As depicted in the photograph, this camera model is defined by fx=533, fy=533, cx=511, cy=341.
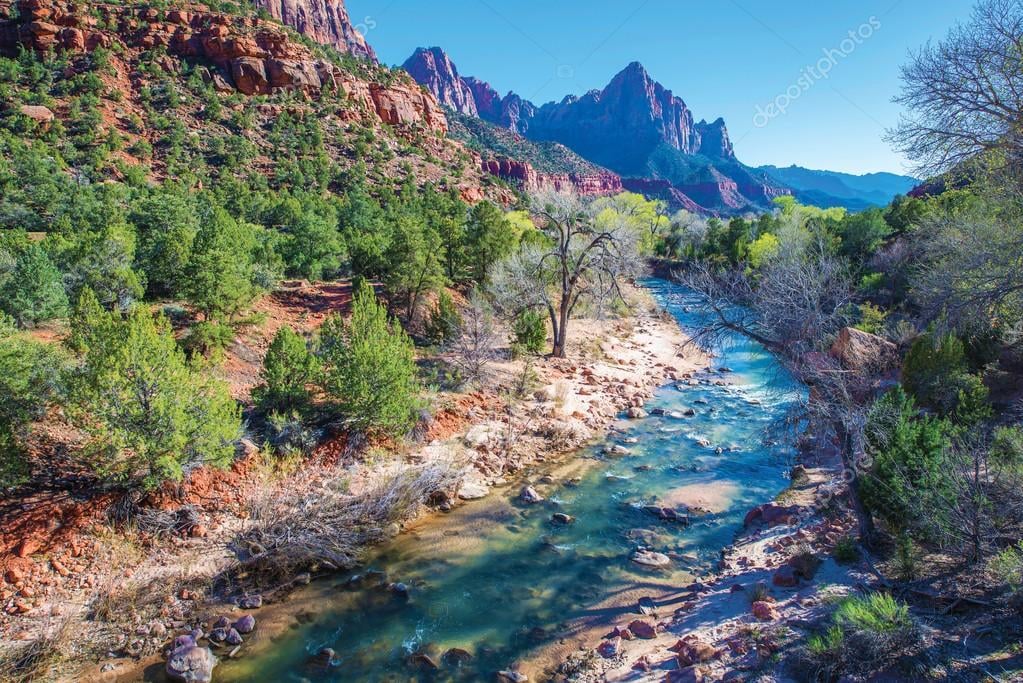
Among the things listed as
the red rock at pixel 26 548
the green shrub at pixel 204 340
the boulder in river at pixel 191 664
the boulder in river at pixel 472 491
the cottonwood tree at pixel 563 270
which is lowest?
the boulder in river at pixel 191 664

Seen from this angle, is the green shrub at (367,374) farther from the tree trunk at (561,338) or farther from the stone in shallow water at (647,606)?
the tree trunk at (561,338)

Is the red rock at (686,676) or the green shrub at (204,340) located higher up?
the green shrub at (204,340)

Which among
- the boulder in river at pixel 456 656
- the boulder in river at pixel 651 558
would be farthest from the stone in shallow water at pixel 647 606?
the boulder in river at pixel 456 656

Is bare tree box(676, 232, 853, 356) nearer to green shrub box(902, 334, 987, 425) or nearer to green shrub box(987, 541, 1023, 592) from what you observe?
green shrub box(987, 541, 1023, 592)

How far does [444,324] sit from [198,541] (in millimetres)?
10811

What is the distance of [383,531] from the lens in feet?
33.5

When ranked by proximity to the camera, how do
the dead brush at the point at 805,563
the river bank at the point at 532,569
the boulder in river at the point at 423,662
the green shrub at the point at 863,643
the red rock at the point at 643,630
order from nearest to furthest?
the green shrub at the point at 863,643, the boulder in river at the point at 423,662, the river bank at the point at 532,569, the red rock at the point at 643,630, the dead brush at the point at 805,563

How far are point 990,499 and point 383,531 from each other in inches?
376

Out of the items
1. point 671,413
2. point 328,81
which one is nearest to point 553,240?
point 671,413

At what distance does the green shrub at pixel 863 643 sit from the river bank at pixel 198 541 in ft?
17.4

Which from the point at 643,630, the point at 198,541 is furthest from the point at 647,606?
the point at 198,541

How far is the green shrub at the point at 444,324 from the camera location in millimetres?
18469

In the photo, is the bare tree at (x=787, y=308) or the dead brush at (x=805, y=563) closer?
the dead brush at (x=805, y=563)

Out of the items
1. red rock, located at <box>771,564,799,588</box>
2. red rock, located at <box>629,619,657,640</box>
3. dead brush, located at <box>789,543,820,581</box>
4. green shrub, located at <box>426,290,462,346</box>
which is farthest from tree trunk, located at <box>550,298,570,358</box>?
red rock, located at <box>629,619,657,640</box>
